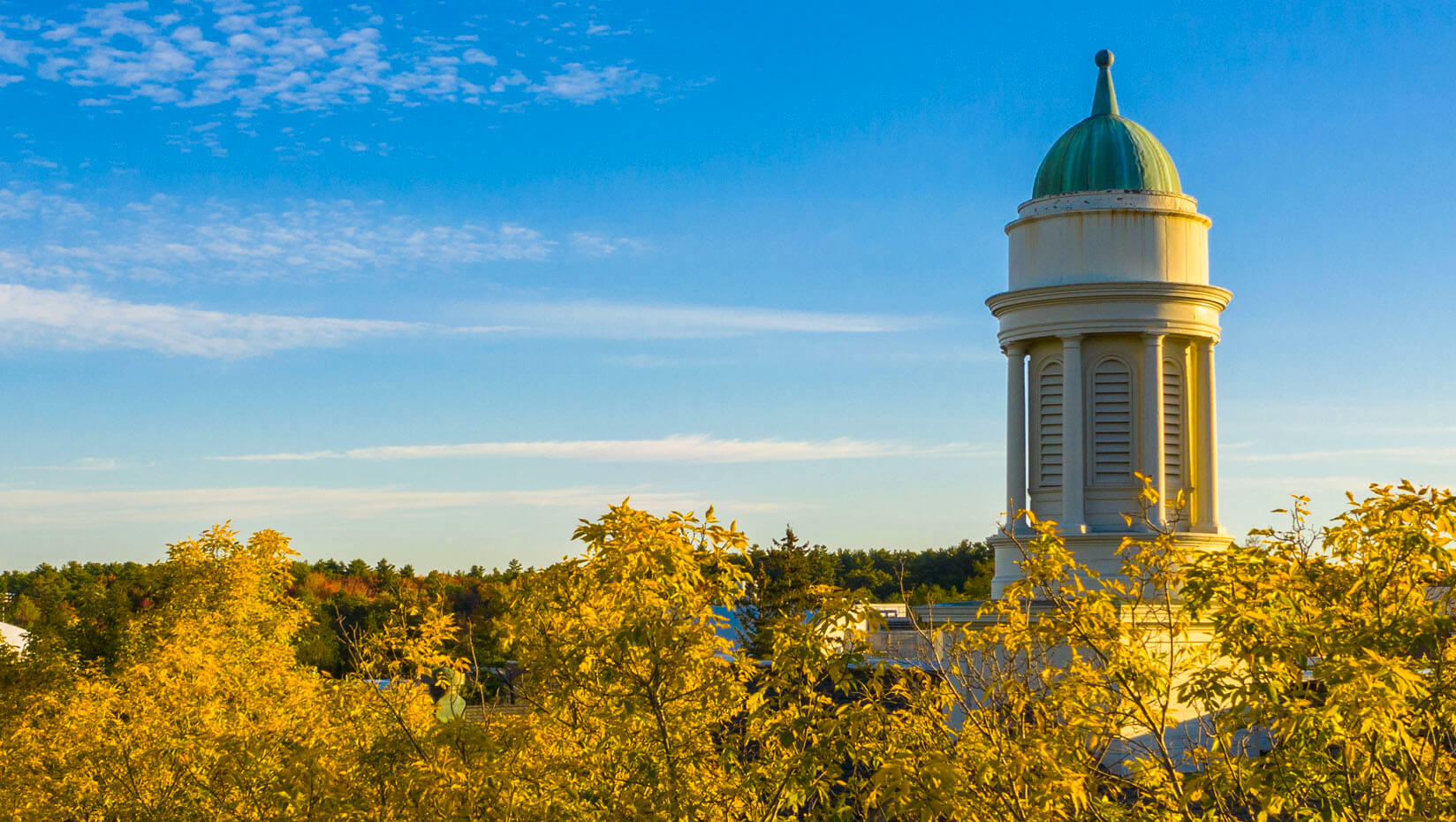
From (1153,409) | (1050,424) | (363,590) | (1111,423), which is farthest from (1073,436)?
(363,590)

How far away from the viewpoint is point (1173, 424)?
24703 mm

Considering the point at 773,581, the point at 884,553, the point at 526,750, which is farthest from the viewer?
the point at 884,553

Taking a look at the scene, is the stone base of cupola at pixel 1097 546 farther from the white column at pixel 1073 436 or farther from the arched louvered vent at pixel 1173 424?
the arched louvered vent at pixel 1173 424

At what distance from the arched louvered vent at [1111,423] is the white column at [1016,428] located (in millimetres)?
1218

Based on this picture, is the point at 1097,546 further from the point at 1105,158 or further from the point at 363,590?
the point at 363,590

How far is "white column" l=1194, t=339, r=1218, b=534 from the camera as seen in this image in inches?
972

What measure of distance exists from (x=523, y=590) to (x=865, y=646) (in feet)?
8.67

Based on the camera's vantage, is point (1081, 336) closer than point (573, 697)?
No

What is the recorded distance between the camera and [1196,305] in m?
24.4

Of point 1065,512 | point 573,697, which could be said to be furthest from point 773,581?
point 573,697

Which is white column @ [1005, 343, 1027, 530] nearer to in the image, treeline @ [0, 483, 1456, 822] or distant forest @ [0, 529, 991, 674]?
distant forest @ [0, 529, 991, 674]

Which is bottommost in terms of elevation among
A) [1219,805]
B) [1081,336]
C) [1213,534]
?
[1219,805]

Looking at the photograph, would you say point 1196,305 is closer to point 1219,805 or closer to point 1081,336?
point 1081,336

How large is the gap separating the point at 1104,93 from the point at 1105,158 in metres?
1.55
